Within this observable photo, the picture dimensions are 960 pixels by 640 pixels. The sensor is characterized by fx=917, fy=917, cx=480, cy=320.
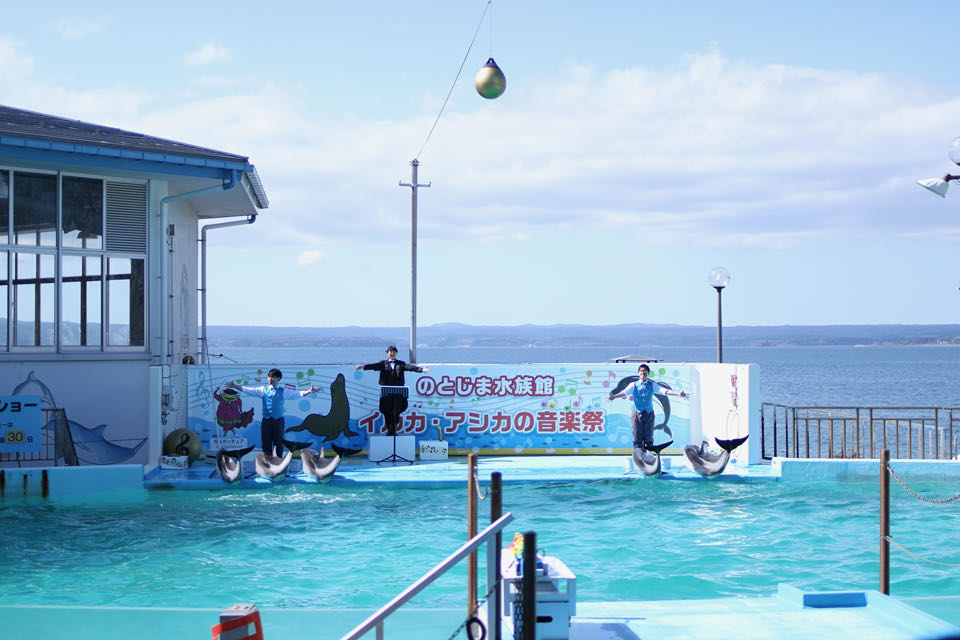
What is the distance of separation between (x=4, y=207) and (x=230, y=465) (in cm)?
547

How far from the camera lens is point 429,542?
37.0 feet

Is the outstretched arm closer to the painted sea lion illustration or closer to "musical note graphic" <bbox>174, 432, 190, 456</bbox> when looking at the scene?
the painted sea lion illustration

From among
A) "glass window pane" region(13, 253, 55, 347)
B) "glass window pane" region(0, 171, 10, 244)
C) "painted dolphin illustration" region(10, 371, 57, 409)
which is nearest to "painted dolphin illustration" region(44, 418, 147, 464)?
"painted dolphin illustration" region(10, 371, 57, 409)

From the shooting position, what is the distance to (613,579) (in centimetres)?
973

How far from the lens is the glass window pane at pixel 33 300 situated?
14.8 meters

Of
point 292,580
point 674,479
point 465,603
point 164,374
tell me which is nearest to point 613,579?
point 465,603

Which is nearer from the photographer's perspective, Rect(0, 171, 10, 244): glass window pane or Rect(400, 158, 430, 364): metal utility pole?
Rect(0, 171, 10, 244): glass window pane

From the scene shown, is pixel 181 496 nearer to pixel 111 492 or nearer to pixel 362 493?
pixel 111 492

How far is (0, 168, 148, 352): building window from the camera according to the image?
1470 centimetres

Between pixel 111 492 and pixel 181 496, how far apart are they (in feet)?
3.65

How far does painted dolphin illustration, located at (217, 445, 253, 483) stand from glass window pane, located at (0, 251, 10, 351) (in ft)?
12.9

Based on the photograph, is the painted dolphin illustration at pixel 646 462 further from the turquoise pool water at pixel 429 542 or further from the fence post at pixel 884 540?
the fence post at pixel 884 540

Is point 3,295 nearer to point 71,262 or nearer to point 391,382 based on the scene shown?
point 71,262

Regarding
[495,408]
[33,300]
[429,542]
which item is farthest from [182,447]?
[429,542]
